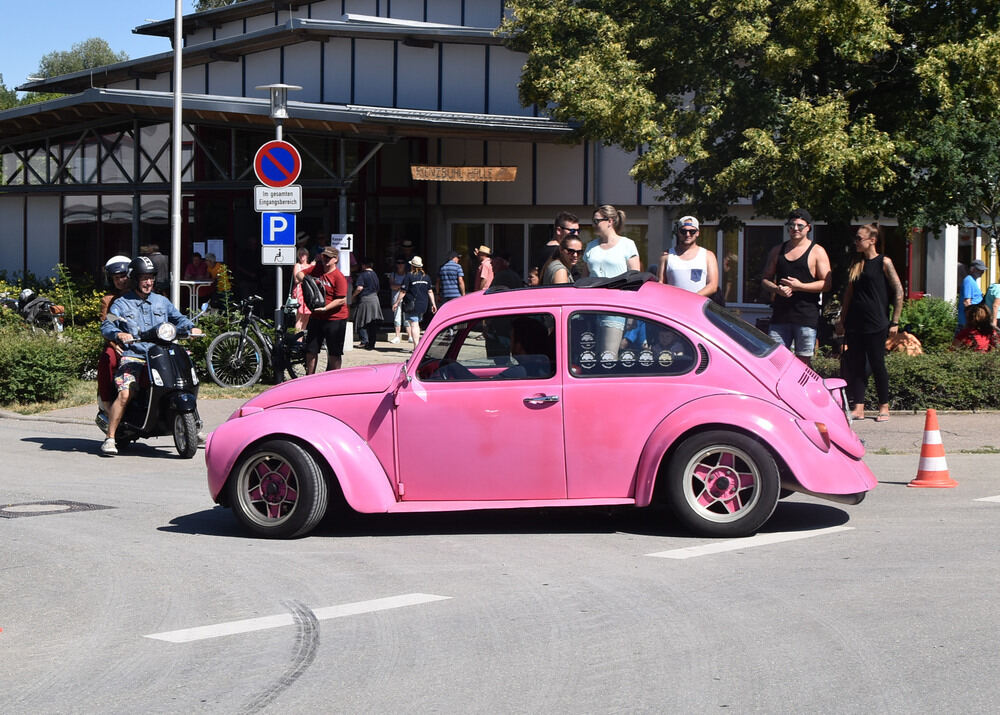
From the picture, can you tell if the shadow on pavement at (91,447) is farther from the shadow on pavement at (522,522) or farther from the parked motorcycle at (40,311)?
the parked motorcycle at (40,311)

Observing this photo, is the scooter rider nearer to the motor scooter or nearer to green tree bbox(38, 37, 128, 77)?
the motor scooter

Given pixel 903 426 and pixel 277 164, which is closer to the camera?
pixel 903 426

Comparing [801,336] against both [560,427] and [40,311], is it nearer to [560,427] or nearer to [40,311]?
[560,427]

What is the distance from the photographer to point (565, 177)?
3120 cm

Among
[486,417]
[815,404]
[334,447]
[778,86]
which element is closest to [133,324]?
[334,447]

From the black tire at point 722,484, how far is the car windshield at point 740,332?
68 centimetres

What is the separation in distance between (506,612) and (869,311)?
24.2 feet

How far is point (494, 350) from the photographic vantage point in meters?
8.34

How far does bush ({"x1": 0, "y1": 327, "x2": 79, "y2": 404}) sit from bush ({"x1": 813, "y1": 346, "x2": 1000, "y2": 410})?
9.52 m

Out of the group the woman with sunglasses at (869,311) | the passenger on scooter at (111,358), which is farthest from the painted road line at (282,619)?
the woman with sunglasses at (869,311)

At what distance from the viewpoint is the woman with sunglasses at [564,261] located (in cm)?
1175

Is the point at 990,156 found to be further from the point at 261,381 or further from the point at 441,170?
the point at 261,381

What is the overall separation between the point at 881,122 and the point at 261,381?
1021 cm

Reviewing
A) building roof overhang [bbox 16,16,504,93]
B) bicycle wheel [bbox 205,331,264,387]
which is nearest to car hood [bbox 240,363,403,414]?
bicycle wheel [bbox 205,331,264,387]
